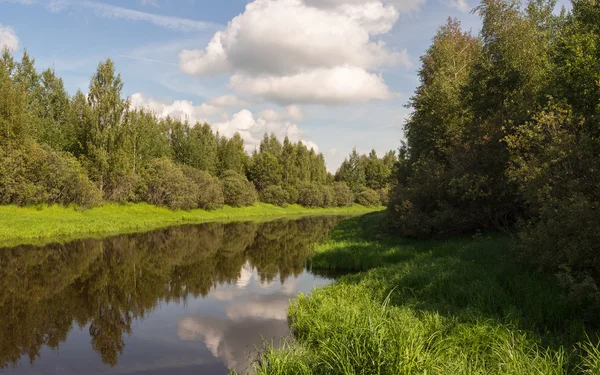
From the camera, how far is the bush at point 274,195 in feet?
336

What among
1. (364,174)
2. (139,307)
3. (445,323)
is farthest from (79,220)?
(364,174)

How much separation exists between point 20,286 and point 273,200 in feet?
273

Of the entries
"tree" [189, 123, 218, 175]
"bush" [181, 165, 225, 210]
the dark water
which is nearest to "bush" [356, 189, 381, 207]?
"tree" [189, 123, 218, 175]

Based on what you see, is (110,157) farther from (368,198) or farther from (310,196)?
(368,198)

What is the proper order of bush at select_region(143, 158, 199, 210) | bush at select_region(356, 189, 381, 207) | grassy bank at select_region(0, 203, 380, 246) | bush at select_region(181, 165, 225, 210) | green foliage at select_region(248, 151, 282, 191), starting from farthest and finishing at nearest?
bush at select_region(356, 189, 381, 207) → green foliage at select_region(248, 151, 282, 191) → bush at select_region(181, 165, 225, 210) → bush at select_region(143, 158, 199, 210) → grassy bank at select_region(0, 203, 380, 246)

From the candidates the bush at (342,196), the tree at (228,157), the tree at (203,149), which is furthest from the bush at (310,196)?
the tree at (203,149)

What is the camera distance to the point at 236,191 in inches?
3383

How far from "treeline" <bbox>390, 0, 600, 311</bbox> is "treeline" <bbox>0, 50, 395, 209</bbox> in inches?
1729

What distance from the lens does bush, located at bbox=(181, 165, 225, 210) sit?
74.9m

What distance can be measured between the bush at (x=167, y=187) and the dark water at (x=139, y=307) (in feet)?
114

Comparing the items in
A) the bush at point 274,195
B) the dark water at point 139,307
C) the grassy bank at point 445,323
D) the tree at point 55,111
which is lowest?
the dark water at point 139,307

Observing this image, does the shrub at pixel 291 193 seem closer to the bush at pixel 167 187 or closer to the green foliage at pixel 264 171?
the green foliage at pixel 264 171

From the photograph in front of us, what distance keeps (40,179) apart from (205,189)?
103ft

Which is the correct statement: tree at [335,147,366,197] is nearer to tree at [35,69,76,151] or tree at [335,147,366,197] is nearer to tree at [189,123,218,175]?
tree at [189,123,218,175]
